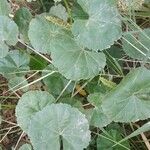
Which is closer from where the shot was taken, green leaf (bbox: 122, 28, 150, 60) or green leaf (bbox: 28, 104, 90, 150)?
green leaf (bbox: 28, 104, 90, 150)

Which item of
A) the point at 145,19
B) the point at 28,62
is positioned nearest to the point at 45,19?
the point at 28,62

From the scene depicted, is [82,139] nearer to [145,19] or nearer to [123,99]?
[123,99]

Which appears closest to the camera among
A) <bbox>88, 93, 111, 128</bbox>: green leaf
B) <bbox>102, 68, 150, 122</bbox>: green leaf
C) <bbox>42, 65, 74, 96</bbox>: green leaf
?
<bbox>102, 68, 150, 122</bbox>: green leaf

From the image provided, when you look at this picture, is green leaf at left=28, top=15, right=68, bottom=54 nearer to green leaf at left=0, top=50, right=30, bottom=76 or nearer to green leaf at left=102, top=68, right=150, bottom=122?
green leaf at left=0, top=50, right=30, bottom=76

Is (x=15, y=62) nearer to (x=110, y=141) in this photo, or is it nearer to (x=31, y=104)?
(x=31, y=104)

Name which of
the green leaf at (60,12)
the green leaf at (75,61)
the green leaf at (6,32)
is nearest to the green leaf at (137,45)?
the green leaf at (75,61)

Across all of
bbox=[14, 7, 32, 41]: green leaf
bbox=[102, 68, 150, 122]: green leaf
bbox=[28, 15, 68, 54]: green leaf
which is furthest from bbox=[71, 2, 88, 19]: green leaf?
bbox=[102, 68, 150, 122]: green leaf
